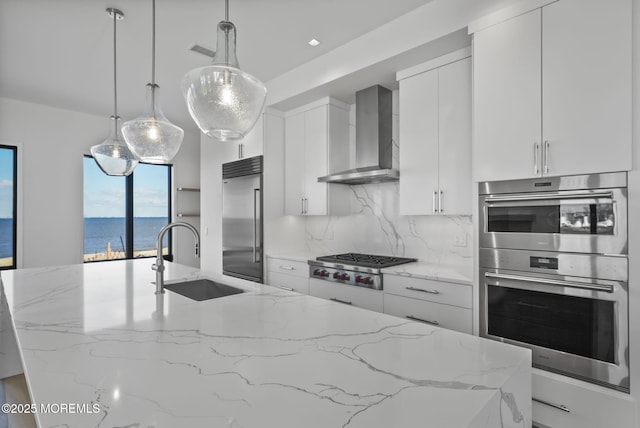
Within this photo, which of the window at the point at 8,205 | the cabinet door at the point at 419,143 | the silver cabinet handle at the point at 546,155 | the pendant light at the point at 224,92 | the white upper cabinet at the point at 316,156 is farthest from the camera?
the window at the point at 8,205

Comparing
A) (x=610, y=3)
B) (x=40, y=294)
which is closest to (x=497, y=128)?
(x=610, y=3)

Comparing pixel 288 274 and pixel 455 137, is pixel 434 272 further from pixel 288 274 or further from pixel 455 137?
pixel 288 274

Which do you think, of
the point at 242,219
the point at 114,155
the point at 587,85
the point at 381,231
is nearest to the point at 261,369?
the point at 587,85

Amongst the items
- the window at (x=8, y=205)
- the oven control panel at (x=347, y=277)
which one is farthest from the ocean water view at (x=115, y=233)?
the oven control panel at (x=347, y=277)

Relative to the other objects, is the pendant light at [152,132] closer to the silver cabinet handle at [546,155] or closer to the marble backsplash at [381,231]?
the marble backsplash at [381,231]

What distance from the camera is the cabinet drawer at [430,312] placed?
6.82 feet

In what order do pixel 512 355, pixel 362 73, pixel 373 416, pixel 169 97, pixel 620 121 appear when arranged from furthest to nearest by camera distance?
pixel 169 97 < pixel 362 73 < pixel 620 121 < pixel 512 355 < pixel 373 416

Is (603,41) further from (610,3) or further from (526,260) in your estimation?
(526,260)

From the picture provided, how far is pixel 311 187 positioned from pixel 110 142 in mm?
1806

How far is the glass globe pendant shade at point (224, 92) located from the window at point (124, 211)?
13.9 feet

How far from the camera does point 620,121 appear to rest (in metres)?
1.53

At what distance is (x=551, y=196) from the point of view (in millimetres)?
1738

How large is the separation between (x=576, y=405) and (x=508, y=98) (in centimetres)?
166

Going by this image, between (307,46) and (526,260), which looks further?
(307,46)
